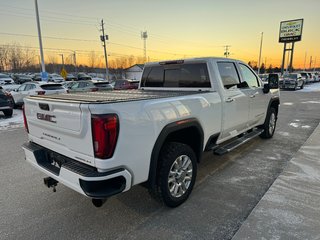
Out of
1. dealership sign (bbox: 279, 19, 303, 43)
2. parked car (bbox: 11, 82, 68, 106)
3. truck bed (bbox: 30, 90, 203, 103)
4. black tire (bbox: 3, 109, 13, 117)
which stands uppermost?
dealership sign (bbox: 279, 19, 303, 43)

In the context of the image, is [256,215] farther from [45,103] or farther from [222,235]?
[45,103]

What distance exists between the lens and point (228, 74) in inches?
165

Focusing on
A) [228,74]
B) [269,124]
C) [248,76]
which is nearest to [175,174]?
[228,74]

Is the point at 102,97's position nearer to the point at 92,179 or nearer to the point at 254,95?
the point at 92,179

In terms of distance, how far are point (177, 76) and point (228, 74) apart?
930 millimetres

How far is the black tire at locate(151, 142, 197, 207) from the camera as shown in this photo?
2.80 metres

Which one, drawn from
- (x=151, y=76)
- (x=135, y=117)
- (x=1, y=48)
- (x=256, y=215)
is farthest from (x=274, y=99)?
(x=1, y=48)

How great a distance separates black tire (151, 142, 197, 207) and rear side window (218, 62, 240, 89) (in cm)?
154

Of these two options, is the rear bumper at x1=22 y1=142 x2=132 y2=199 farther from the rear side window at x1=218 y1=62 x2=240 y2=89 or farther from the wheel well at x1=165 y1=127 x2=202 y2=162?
the rear side window at x1=218 y1=62 x2=240 y2=89

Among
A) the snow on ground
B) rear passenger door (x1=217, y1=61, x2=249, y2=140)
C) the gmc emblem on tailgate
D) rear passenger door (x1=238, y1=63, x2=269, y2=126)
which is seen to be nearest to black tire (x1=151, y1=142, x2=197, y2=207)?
rear passenger door (x1=217, y1=61, x2=249, y2=140)

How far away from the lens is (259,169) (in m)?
4.22

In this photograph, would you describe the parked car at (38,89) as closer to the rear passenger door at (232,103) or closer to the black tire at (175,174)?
the rear passenger door at (232,103)

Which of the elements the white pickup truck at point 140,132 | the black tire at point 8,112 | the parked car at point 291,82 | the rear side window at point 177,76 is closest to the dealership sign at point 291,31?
the parked car at point 291,82

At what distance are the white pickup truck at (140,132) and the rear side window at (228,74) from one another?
0.9 inches
